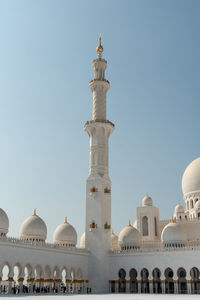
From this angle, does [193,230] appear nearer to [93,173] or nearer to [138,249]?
[138,249]

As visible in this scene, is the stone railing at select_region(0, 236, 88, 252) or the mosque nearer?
the stone railing at select_region(0, 236, 88, 252)

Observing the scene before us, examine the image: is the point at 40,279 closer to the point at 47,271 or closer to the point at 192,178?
the point at 47,271

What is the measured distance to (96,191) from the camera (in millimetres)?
38500

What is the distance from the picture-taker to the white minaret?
122 feet

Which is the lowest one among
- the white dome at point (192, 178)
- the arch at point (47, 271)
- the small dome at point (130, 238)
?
the arch at point (47, 271)

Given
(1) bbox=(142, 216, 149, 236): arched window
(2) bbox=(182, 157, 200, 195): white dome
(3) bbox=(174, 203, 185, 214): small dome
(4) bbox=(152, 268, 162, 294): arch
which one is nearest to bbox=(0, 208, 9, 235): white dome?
(4) bbox=(152, 268, 162, 294): arch

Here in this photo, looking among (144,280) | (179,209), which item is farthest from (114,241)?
(144,280)

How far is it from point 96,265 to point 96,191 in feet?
23.3

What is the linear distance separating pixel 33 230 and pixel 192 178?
20634 millimetres

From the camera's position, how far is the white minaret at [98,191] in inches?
1467

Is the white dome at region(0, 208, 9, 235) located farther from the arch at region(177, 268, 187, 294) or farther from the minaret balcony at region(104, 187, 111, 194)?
the arch at region(177, 268, 187, 294)

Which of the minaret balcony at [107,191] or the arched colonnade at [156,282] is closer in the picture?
the arched colonnade at [156,282]

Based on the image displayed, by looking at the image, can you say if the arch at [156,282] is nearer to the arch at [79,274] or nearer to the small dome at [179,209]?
the arch at [79,274]

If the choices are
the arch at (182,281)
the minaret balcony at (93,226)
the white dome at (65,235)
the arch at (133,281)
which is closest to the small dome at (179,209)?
the arch at (182,281)
